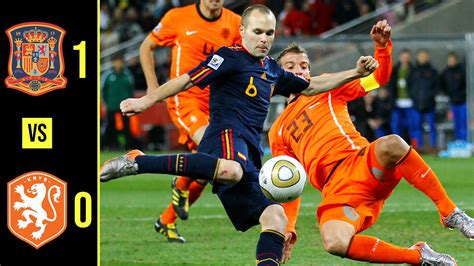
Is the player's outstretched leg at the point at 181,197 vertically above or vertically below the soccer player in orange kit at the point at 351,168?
below

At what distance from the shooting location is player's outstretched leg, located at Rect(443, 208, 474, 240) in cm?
758

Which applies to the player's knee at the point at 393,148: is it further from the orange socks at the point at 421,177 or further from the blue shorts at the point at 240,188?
the blue shorts at the point at 240,188

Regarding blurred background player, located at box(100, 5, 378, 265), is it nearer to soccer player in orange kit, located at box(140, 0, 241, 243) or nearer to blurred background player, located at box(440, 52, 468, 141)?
soccer player in orange kit, located at box(140, 0, 241, 243)

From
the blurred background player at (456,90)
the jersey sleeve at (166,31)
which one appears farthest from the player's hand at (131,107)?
the blurred background player at (456,90)

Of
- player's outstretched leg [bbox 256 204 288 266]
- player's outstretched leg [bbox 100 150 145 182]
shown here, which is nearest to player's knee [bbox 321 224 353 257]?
player's outstretched leg [bbox 256 204 288 266]

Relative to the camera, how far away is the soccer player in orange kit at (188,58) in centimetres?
1070

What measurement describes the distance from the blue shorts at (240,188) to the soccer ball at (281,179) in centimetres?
9

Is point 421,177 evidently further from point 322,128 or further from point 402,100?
point 402,100

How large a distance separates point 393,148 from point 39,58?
254 cm

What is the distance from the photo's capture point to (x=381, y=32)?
319 inches

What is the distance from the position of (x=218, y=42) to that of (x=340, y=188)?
337cm

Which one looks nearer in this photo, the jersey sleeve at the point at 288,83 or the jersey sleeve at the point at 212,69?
the jersey sleeve at the point at 212,69

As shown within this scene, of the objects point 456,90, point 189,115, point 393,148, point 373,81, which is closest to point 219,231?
point 189,115

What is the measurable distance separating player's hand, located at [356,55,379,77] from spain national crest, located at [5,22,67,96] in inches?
87.4
